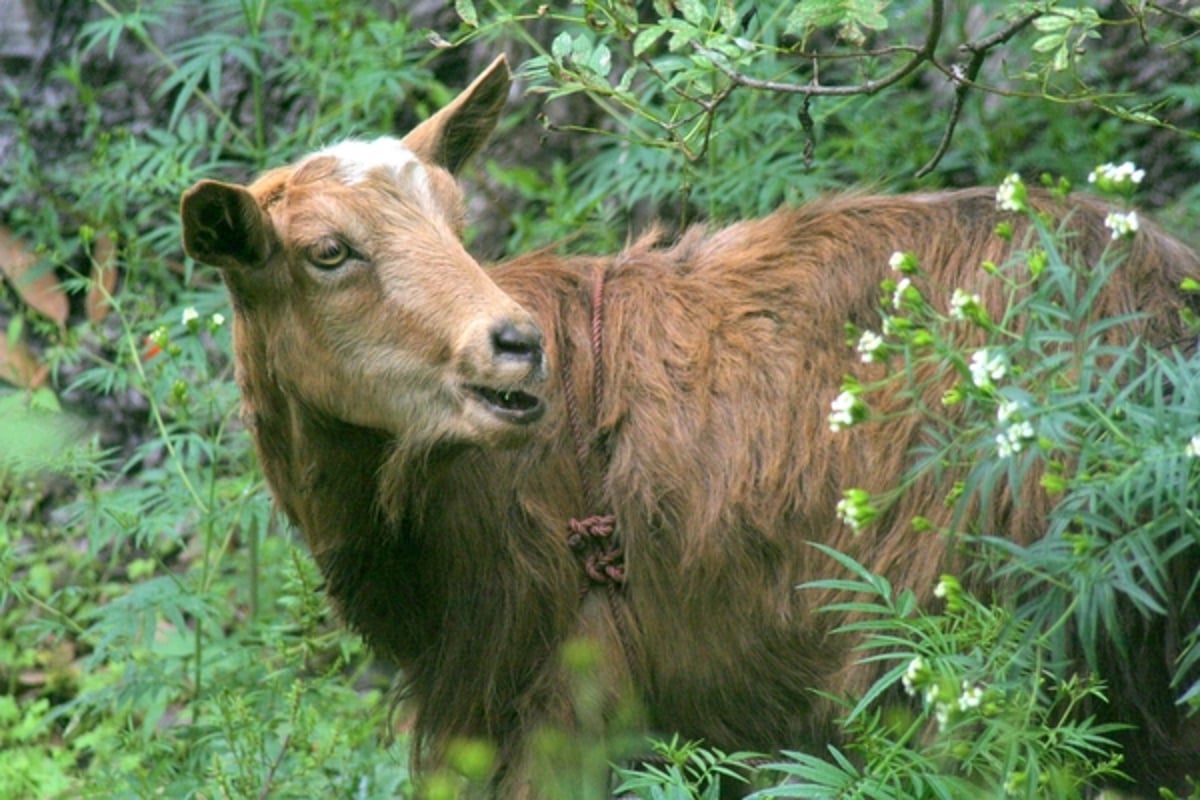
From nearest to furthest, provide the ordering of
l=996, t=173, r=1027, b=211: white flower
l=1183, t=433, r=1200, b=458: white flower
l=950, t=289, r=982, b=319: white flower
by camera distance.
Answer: l=1183, t=433, r=1200, b=458: white flower < l=950, t=289, r=982, b=319: white flower < l=996, t=173, r=1027, b=211: white flower

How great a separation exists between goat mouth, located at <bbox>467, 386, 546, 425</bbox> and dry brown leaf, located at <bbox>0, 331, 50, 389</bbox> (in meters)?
2.91

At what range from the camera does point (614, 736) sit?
466 centimetres

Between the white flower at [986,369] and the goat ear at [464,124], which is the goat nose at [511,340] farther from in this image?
the white flower at [986,369]

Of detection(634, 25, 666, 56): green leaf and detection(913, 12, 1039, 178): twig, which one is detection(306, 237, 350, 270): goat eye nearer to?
detection(634, 25, 666, 56): green leaf

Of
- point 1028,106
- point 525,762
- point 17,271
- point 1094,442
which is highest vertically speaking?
point 1094,442

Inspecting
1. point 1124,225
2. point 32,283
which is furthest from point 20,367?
point 1124,225

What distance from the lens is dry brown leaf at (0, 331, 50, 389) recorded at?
7.05 m

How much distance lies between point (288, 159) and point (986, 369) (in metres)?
4.20

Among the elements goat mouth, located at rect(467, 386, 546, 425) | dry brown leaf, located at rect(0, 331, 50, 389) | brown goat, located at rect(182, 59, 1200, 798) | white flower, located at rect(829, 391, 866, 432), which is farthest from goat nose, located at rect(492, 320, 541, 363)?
dry brown leaf, located at rect(0, 331, 50, 389)

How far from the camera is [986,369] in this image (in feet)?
10.8

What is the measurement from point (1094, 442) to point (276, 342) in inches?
84.5

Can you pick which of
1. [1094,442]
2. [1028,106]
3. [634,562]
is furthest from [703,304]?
[1028,106]

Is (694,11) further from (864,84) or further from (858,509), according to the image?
(858,509)

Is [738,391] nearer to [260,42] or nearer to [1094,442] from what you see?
[1094,442]
